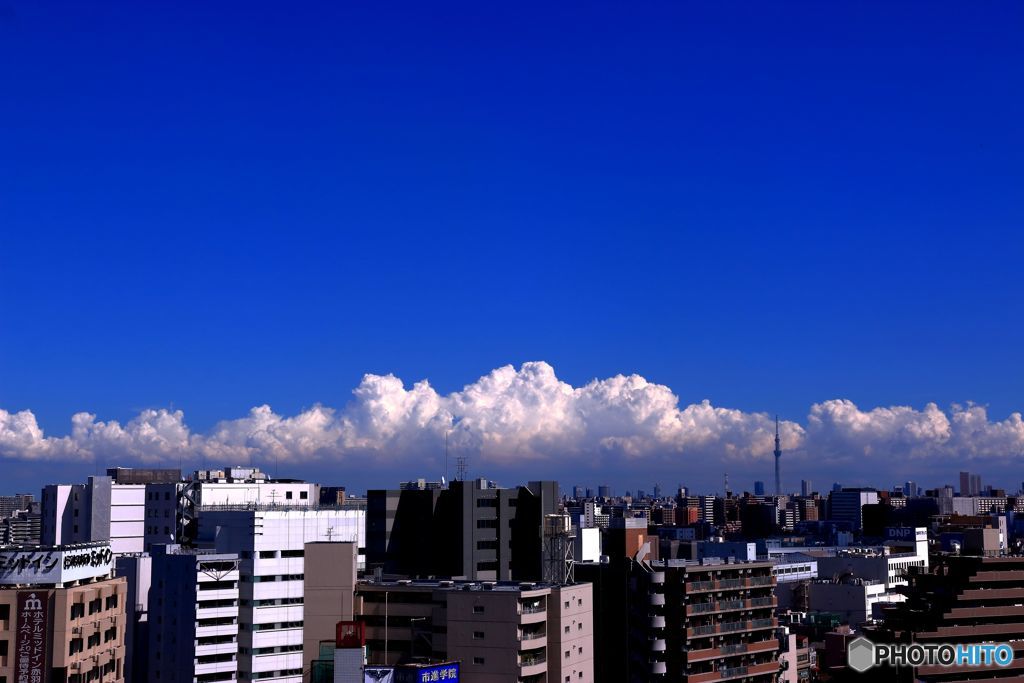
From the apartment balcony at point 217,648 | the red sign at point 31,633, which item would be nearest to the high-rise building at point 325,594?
the apartment balcony at point 217,648

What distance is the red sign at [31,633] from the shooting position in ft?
275

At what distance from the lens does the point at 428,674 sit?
9912 centimetres

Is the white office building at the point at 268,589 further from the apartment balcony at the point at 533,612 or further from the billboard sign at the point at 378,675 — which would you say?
the apartment balcony at the point at 533,612

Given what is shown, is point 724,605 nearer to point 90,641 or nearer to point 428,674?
point 428,674

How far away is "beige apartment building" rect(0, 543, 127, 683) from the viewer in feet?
277

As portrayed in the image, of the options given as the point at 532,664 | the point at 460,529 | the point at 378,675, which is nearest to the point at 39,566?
the point at 378,675

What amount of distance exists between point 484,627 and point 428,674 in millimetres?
7690

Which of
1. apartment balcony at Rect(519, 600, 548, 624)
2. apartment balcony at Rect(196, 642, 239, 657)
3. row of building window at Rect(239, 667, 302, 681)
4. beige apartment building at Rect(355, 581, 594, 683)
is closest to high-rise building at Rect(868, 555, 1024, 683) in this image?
beige apartment building at Rect(355, 581, 594, 683)

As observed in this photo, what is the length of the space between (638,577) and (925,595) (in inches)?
1428

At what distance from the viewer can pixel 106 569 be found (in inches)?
3903

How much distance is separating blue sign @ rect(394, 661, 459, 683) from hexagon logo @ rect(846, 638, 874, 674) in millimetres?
37316

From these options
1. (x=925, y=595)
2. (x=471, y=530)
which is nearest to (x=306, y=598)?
(x=471, y=530)

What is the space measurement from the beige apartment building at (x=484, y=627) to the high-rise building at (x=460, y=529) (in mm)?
45761

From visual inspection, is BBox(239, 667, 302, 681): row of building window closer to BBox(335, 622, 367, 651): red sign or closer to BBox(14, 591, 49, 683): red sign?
BBox(335, 622, 367, 651): red sign
